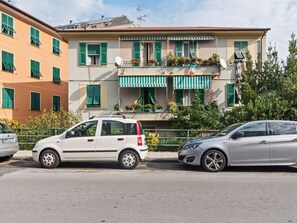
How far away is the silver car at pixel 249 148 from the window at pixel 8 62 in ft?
61.3

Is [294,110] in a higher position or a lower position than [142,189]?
higher

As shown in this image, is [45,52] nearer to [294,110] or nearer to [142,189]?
[294,110]

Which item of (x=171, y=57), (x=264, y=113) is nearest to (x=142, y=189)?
(x=264, y=113)

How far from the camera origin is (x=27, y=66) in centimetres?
2584

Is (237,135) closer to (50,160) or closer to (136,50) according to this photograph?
(50,160)

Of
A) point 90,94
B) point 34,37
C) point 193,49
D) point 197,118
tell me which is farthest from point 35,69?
point 197,118

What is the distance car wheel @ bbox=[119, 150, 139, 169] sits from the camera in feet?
33.3

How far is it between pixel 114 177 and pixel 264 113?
826 cm

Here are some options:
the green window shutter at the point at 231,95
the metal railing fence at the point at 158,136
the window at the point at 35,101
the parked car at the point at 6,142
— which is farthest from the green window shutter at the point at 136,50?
the parked car at the point at 6,142

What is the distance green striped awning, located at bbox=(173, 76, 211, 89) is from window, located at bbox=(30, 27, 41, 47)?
43.4 feet

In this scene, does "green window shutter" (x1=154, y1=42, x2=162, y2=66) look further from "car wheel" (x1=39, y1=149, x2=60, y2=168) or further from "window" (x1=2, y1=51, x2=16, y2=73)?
"car wheel" (x1=39, y1=149, x2=60, y2=168)

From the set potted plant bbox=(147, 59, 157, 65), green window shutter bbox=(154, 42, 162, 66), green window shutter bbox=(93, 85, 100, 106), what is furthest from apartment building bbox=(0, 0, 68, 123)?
green window shutter bbox=(154, 42, 162, 66)

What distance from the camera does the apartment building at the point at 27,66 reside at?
2338cm

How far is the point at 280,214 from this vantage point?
533 centimetres
